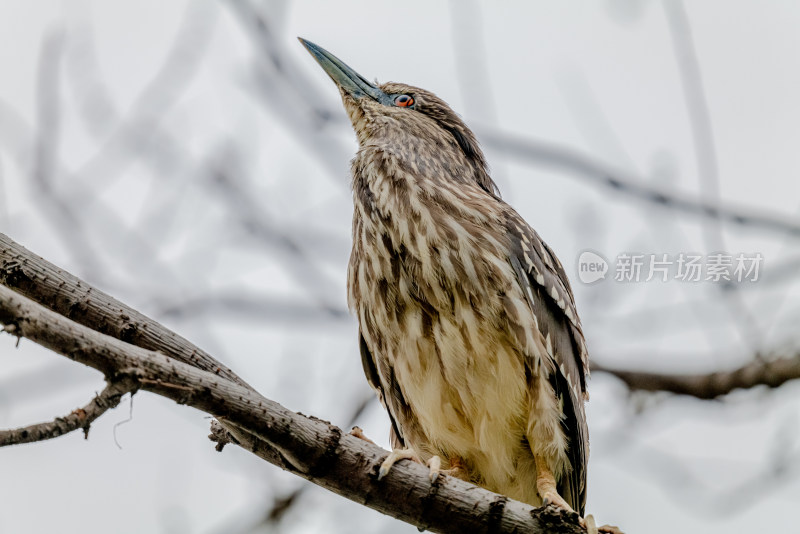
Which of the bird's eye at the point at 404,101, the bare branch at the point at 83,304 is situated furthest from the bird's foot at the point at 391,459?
the bird's eye at the point at 404,101

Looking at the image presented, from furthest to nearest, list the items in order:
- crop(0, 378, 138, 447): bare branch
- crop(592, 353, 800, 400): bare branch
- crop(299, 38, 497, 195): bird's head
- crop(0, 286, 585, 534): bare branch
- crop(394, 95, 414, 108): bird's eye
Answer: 1. crop(394, 95, 414, 108): bird's eye
2. crop(299, 38, 497, 195): bird's head
3. crop(592, 353, 800, 400): bare branch
4. crop(0, 286, 585, 534): bare branch
5. crop(0, 378, 138, 447): bare branch

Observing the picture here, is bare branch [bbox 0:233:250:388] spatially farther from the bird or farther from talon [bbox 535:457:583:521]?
talon [bbox 535:457:583:521]

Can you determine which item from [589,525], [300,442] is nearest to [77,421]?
[300,442]

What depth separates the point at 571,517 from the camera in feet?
8.18

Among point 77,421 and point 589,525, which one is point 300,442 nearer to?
point 77,421

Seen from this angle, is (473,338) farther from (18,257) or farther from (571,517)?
(18,257)

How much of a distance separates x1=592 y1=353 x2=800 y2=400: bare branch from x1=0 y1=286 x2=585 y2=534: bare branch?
1.44m

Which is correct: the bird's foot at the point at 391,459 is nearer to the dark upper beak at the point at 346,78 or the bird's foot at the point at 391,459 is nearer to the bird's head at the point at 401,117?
the bird's head at the point at 401,117

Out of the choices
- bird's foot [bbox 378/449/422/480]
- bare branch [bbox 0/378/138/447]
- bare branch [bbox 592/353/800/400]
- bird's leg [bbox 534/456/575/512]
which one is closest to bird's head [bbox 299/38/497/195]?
bare branch [bbox 592/353/800/400]

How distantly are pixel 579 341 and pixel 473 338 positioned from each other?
2.28 feet

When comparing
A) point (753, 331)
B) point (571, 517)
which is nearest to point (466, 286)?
point (571, 517)

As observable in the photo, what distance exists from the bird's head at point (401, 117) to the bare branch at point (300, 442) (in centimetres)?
190

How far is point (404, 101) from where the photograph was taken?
4488mm

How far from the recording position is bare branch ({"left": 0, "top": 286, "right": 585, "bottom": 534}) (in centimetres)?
195
